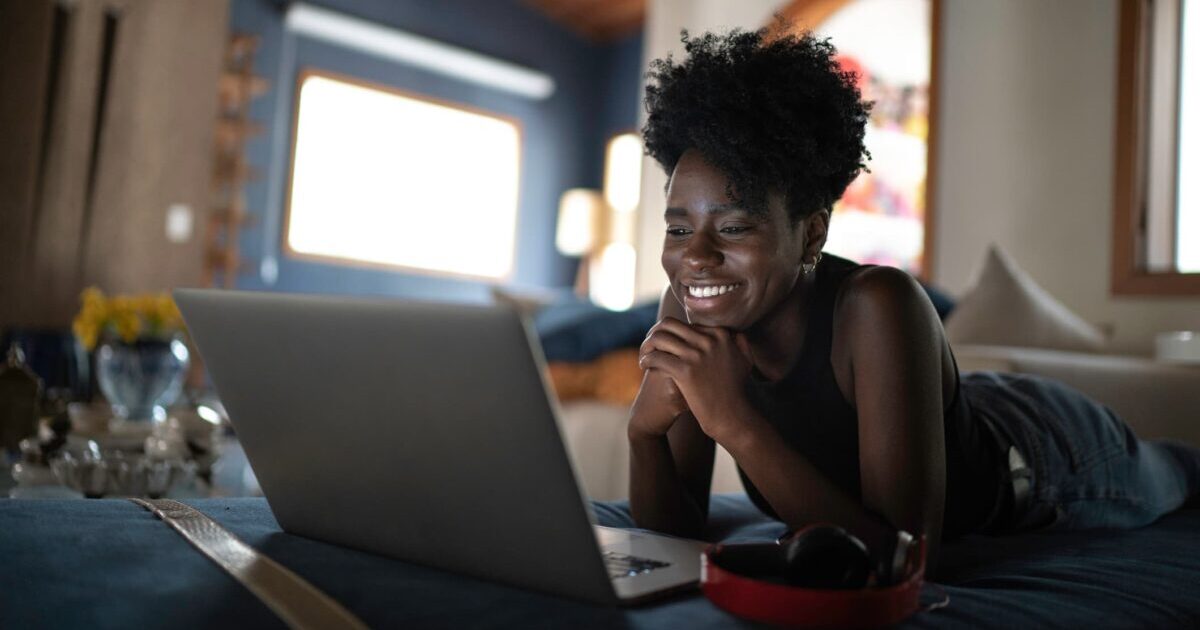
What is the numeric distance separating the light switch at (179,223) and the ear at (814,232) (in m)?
3.51

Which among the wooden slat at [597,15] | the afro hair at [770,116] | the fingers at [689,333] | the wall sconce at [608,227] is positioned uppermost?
the wooden slat at [597,15]

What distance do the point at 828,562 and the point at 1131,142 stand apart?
265cm

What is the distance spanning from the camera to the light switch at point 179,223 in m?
3.90

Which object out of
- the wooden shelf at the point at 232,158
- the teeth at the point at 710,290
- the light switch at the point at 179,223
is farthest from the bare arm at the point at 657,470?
the wooden shelf at the point at 232,158

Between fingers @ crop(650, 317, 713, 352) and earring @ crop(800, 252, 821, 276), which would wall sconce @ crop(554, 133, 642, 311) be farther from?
fingers @ crop(650, 317, 713, 352)

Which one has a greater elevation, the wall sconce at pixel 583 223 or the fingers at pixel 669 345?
the wall sconce at pixel 583 223

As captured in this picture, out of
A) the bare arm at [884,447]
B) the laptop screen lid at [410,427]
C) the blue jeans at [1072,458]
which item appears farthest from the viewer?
the blue jeans at [1072,458]

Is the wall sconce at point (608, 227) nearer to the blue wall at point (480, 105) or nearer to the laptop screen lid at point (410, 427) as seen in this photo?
the blue wall at point (480, 105)

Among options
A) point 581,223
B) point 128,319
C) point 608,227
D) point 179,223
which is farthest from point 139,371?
point 608,227

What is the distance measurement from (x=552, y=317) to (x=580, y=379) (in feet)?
1.44

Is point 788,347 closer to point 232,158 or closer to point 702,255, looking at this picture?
point 702,255

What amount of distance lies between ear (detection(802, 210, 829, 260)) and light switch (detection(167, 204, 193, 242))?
11.5ft

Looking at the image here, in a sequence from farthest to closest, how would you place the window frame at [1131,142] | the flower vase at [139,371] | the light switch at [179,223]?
the light switch at [179,223], the window frame at [1131,142], the flower vase at [139,371]

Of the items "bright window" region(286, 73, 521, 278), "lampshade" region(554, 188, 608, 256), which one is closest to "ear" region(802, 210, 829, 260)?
"bright window" region(286, 73, 521, 278)
